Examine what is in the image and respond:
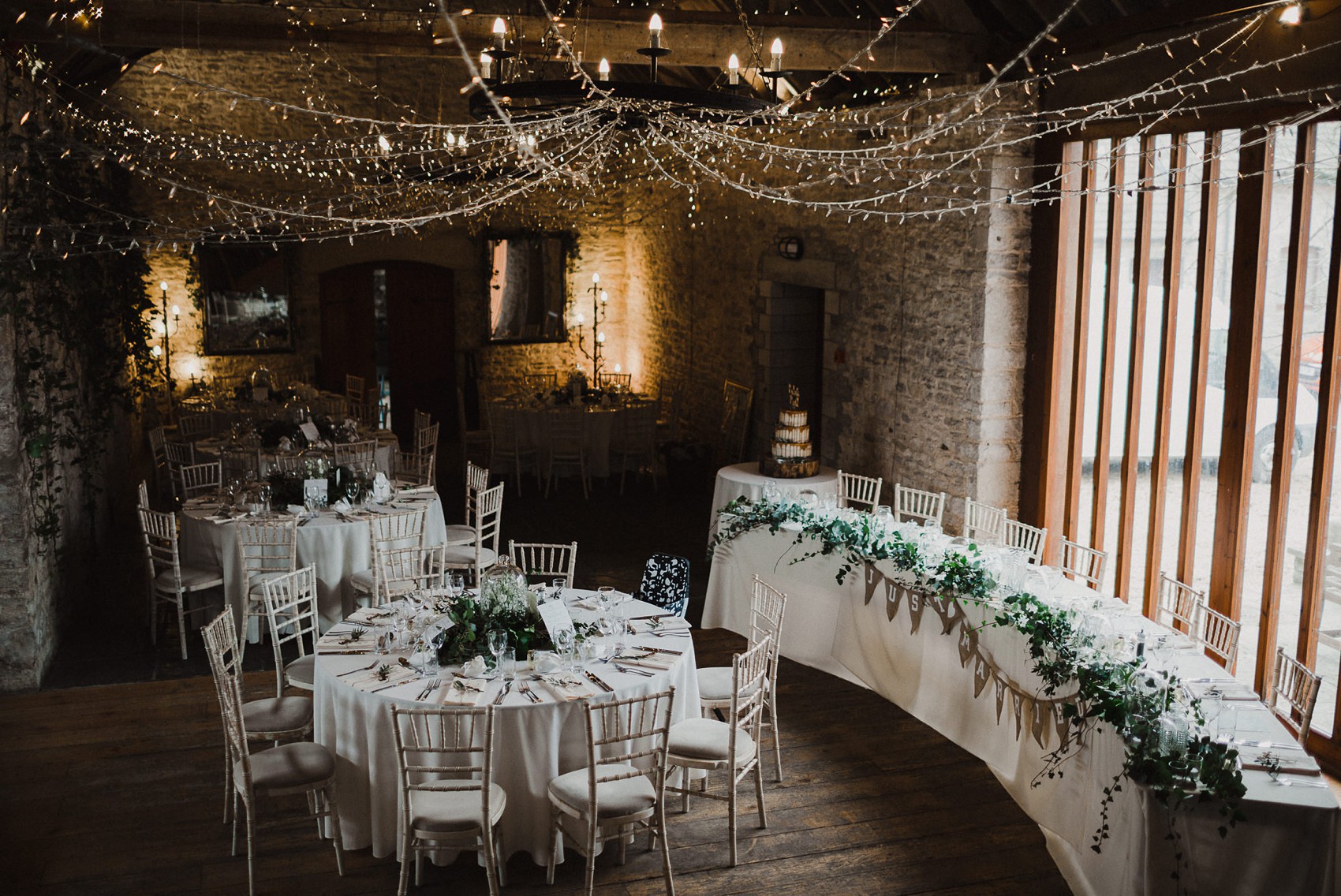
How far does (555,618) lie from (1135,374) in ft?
11.8

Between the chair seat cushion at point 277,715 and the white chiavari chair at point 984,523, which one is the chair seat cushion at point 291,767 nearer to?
the chair seat cushion at point 277,715

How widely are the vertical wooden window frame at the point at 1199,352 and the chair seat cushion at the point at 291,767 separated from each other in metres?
4.29

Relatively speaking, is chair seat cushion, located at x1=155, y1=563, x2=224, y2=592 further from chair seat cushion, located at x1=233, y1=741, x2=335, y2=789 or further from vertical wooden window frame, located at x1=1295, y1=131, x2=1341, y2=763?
vertical wooden window frame, located at x1=1295, y1=131, x2=1341, y2=763

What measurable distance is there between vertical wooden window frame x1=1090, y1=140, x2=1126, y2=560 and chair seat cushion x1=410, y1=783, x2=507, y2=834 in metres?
3.95

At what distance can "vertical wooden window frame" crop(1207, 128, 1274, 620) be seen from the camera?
17.4 ft

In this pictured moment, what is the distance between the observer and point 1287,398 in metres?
5.23

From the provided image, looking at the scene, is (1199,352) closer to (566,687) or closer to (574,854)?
(566,687)

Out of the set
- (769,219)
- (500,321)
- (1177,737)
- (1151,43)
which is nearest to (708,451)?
(769,219)

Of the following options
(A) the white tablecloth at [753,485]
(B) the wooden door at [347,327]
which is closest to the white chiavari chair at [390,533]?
(A) the white tablecloth at [753,485]

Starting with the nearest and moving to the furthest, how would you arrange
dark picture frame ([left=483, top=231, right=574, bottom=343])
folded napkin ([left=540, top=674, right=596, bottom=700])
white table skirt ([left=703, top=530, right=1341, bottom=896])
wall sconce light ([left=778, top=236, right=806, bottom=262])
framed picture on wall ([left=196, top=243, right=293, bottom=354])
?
white table skirt ([left=703, top=530, right=1341, bottom=896]) → folded napkin ([left=540, top=674, right=596, bottom=700]) → wall sconce light ([left=778, top=236, right=806, bottom=262]) → framed picture on wall ([left=196, top=243, right=293, bottom=354]) → dark picture frame ([left=483, top=231, right=574, bottom=343])

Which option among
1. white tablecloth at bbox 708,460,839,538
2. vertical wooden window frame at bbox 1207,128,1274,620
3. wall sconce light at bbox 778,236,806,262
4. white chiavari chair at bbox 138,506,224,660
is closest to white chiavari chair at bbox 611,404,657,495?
wall sconce light at bbox 778,236,806,262

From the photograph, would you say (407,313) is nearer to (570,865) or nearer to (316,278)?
(316,278)

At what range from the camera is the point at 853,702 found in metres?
6.21

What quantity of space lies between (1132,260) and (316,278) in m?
9.28
